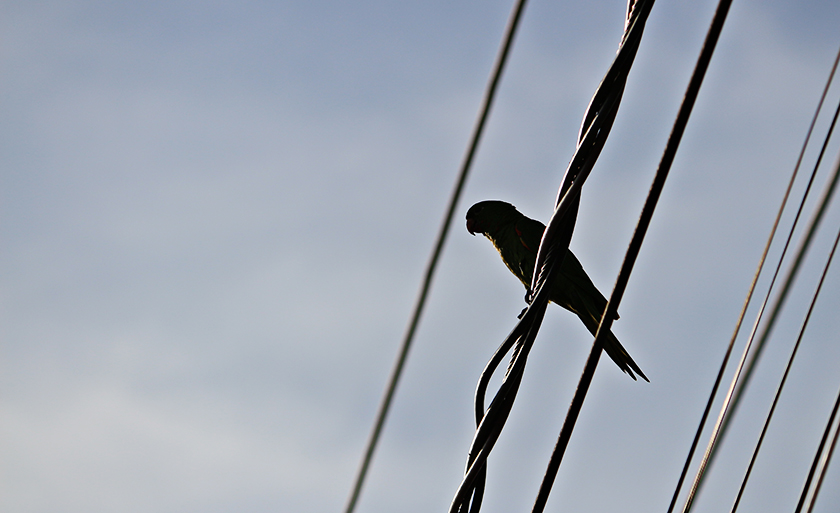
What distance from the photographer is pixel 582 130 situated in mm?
1224

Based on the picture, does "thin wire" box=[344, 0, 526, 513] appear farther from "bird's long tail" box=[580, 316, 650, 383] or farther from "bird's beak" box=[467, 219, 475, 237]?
"bird's beak" box=[467, 219, 475, 237]

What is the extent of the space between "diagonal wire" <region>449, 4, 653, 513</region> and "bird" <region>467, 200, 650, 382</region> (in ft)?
5.25

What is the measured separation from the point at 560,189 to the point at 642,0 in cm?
36

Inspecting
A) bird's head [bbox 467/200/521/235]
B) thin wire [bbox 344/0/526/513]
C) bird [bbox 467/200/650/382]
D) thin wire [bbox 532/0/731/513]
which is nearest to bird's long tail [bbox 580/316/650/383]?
bird [bbox 467/200/650/382]

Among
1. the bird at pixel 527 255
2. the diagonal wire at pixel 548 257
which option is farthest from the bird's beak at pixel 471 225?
the diagonal wire at pixel 548 257

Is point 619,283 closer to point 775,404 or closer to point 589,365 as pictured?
point 589,365

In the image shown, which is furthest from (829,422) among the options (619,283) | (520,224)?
(520,224)

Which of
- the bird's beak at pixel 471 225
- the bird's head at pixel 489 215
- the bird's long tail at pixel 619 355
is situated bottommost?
the bird's long tail at pixel 619 355

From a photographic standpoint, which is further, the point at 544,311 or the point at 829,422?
the point at 829,422

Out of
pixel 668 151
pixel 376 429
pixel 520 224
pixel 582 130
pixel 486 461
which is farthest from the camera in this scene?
pixel 520 224

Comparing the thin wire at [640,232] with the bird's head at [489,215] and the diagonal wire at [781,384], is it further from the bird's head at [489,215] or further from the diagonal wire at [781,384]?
the bird's head at [489,215]

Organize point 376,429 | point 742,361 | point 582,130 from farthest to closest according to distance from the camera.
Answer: point 742,361
point 582,130
point 376,429

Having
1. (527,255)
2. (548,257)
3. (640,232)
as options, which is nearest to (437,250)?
(640,232)

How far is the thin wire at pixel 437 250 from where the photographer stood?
0.71 m
